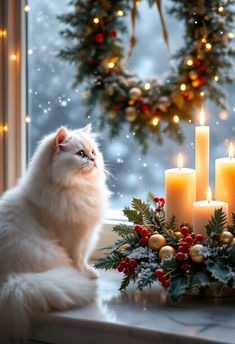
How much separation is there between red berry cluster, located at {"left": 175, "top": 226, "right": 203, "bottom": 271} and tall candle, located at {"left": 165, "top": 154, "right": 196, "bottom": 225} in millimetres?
94

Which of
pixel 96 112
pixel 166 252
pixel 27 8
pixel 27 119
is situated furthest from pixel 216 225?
pixel 27 8

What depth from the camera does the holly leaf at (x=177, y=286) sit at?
5.09 ft

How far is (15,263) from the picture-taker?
1.66m

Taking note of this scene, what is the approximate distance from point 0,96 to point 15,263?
2.35ft

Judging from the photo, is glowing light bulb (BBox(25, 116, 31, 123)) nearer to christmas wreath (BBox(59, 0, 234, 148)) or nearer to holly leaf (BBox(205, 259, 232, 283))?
christmas wreath (BBox(59, 0, 234, 148))

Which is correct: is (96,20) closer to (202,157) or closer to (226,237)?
(202,157)

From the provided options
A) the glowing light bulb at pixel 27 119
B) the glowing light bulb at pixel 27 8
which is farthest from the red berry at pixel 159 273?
the glowing light bulb at pixel 27 8

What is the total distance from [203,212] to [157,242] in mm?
147

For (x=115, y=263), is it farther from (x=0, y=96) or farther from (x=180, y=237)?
(x=0, y=96)

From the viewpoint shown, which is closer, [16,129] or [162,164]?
[162,164]

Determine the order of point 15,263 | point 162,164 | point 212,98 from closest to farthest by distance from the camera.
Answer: point 15,263 < point 212,98 < point 162,164

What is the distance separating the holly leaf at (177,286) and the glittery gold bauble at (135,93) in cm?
60

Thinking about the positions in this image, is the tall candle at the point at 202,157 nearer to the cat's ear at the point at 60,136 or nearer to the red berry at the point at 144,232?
the red berry at the point at 144,232

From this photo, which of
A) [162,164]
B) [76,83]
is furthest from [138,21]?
[162,164]
